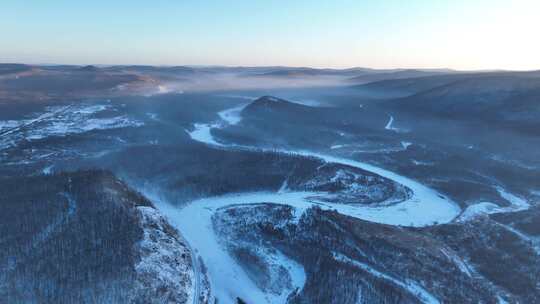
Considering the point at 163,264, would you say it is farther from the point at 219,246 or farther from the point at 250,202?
the point at 250,202

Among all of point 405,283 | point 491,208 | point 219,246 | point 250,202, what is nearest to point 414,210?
point 491,208

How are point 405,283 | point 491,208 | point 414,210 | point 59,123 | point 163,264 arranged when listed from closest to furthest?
1. point 405,283
2. point 163,264
3. point 414,210
4. point 491,208
5. point 59,123

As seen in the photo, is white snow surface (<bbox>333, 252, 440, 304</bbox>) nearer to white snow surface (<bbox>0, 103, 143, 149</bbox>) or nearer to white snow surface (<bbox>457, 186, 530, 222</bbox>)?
white snow surface (<bbox>457, 186, 530, 222</bbox>)

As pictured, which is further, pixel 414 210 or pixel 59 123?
pixel 59 123

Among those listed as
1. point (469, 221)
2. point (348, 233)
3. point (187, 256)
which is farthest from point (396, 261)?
point (187, 256)

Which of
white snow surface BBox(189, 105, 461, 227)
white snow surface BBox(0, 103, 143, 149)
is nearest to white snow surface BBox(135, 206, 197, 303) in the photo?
white snow surface BBox(189, 105, 461, 227)

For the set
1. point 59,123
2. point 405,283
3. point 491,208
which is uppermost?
point 59,123

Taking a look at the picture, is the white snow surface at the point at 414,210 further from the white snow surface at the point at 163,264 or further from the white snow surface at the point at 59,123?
the white snow surface at the point at 59,123

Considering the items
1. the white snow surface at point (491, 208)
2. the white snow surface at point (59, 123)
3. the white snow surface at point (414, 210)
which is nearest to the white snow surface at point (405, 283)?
the white snow surface at point (414, 210)

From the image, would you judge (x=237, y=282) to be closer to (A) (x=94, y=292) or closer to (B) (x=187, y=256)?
(B) (x=187, y=256)
